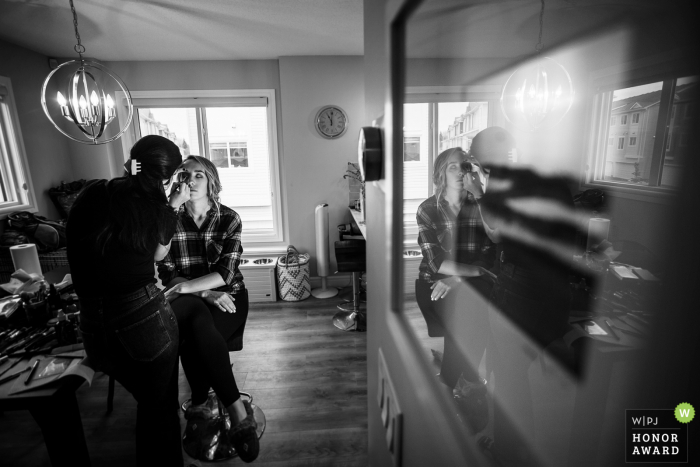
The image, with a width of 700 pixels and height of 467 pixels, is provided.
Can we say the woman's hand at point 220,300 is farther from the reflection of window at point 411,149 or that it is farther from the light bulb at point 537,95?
the light bulb at point 537,95

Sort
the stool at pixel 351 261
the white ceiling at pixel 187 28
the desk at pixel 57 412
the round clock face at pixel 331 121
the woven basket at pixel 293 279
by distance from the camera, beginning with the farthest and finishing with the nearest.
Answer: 1. the round clock face at pixel 331 121
2. the woven basket at pixel 293 279
3. the stool at pixel 351 261
4. the white ceiling at pixel 187 28
5. the desk at pixel 57 412

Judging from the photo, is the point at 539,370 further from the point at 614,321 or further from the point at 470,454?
the point at 470,454

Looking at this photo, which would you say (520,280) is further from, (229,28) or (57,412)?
(229,28)

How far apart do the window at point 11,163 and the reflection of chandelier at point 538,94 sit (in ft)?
14.5

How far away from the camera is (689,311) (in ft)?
0.42

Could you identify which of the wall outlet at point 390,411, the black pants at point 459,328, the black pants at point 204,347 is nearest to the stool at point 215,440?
the black pants at point 204,347

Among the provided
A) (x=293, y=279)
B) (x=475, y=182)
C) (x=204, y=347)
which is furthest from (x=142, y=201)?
(x=293, y=279)

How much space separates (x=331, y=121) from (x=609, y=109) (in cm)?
410

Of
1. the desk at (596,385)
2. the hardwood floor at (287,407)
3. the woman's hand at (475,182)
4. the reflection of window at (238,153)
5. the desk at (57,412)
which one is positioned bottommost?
the hardwood floor at (287,407)

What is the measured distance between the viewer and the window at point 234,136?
13.5 ft

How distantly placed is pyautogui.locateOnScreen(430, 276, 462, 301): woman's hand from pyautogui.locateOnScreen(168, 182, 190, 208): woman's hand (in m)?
1.79

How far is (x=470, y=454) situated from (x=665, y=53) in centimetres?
36

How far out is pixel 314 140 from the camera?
4.09m

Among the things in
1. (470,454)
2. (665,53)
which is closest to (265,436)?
(470,454)
